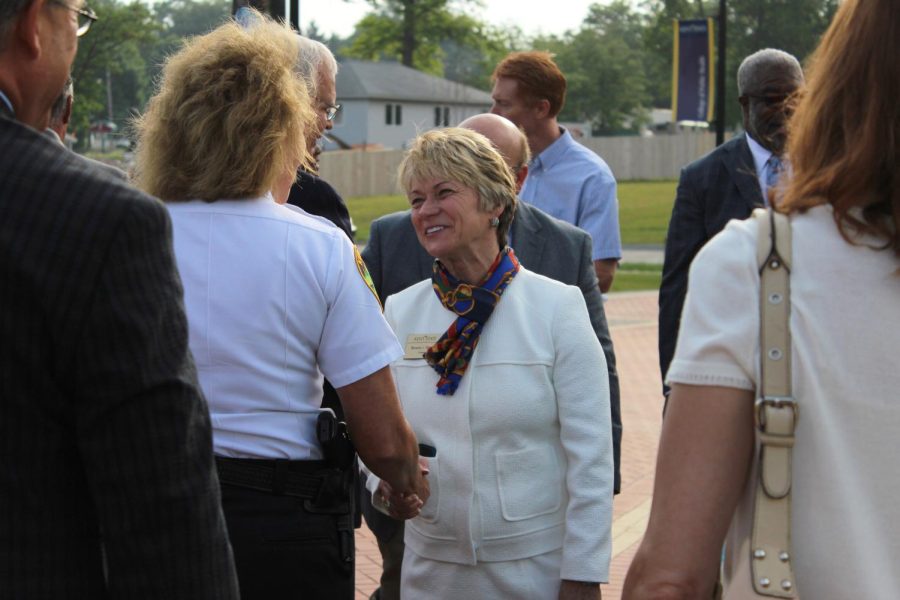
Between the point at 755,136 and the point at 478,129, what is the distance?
1.23 meters

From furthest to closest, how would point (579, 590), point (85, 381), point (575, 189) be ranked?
point (575, 189), point (579, 590), point (85, 381)

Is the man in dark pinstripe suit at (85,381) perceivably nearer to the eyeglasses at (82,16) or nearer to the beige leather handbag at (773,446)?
the eyeglasses at (82,16)

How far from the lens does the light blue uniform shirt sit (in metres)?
6.06

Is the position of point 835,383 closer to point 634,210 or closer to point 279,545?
point 279,545

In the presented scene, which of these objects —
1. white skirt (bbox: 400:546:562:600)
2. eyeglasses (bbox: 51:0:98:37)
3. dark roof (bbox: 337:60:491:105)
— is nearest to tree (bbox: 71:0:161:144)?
white skirt (bbox: 400:546:562:600)

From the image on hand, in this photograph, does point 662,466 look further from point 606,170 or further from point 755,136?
point 606,170

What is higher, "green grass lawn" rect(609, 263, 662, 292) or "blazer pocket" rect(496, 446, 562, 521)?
"blazer pocket" rect(496, 446, 562, 521)

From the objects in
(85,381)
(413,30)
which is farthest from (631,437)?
(413,30)

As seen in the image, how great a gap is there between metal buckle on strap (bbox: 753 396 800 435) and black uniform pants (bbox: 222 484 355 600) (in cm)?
124

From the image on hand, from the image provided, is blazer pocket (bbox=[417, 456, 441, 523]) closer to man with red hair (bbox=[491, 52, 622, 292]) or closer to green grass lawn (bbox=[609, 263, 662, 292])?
man with red hair (bbox=[491, 52, 622, 292])

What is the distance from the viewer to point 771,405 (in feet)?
6.05

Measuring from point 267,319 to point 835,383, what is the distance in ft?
4.20

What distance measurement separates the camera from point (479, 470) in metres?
3.52

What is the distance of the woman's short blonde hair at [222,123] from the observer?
2.79 metres
